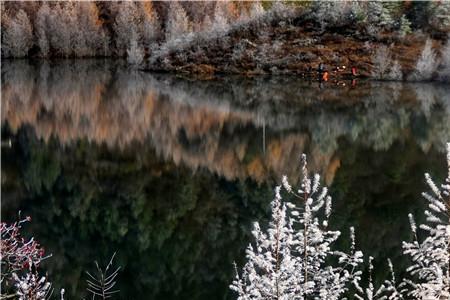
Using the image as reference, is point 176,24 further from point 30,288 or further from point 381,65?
point 30,288

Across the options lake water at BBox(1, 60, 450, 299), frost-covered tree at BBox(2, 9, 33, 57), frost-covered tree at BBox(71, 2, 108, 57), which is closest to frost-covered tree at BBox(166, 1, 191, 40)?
frost-covered tree at BBox(71, 2, 108, 57)

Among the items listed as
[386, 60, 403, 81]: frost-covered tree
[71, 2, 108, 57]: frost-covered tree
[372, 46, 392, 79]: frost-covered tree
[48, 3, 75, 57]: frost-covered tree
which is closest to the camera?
[386, 60, 403, 81]: frost-covered tree

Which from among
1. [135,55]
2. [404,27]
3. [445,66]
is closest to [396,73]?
[445,66]

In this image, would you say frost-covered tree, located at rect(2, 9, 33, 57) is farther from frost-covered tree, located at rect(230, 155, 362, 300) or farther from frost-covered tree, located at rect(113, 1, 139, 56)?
frost-covered tree, located at rect(230, 155, 362, 300)

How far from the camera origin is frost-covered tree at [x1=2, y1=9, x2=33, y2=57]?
8738 centimetres

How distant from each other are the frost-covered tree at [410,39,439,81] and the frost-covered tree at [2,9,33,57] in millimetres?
51814

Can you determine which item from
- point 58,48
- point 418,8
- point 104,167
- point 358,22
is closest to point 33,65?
point 58,48

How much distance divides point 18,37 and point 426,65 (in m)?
53.4

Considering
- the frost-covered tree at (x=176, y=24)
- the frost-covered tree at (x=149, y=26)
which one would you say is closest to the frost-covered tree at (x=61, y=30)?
the frost-covered tree at (x=149, y=26)

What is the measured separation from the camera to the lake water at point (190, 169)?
17.1m

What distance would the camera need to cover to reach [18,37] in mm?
87312

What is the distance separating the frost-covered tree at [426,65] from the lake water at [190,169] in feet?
46.1

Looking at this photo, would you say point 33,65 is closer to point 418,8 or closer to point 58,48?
point 58,48

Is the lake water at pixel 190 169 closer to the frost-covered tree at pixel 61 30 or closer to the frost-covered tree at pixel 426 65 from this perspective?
the frost-covered tree at pixel 426 65
